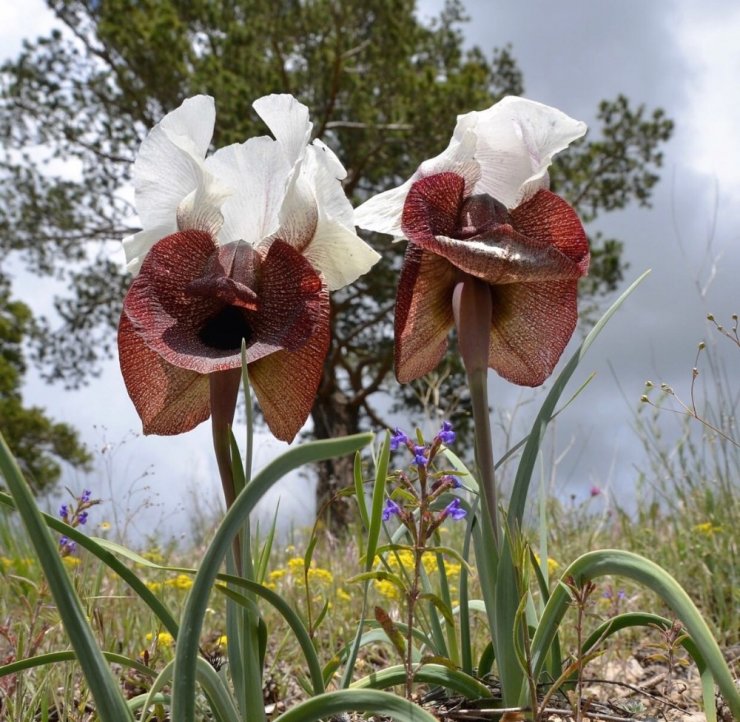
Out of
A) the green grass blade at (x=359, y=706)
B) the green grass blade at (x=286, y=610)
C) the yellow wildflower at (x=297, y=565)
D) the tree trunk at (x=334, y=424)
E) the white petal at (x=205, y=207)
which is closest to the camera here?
the green grass blade at (x=359, y=706)

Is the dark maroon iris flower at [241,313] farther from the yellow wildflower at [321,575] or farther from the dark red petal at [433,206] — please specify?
the yellow wildflower at [321,575]

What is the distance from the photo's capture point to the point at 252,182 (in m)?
1.25

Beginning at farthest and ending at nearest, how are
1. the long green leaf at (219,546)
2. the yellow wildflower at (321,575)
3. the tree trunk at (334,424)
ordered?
the tree trunk at (334,424) < the yellow wildflower at (321,575) < the long green leaf at (219,546)

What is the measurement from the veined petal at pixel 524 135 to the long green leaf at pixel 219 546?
67 cm

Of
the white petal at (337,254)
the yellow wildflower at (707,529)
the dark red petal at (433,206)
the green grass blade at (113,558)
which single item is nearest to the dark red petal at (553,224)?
the dark red petal at (433,206)

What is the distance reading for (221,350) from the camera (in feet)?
3.69

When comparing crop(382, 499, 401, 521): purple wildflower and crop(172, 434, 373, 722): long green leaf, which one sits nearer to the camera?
crop(172, 434, 373, 722): long green leaf

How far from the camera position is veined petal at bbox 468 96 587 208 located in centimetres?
128

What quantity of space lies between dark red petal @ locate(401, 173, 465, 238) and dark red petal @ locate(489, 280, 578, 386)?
0.13 metres

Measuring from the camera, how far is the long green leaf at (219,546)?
0.76 m

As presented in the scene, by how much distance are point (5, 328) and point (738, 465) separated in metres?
13.6

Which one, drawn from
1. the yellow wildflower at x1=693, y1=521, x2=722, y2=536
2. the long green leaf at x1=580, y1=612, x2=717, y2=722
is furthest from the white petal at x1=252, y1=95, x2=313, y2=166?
the yellow wildflower at x1=693, y1=521, x2=722, y2=536

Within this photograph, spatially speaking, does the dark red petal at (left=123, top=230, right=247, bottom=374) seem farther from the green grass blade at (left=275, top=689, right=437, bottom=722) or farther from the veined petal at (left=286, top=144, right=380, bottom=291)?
the green grass blade at (left=275, top=689, right=437, bottom=722)

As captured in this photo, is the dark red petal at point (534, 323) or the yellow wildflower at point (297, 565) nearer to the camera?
the dark red petal at point (534, 323)
